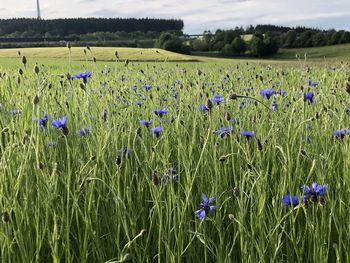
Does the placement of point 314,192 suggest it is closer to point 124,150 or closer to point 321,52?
point 124,150

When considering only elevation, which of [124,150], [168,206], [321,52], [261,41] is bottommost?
[321,52]

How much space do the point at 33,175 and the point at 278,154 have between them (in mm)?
1123

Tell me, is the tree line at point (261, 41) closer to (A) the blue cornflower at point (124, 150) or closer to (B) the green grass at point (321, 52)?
(B) the green grass at point (321, 52)

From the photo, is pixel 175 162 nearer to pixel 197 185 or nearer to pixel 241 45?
pixel 197 185

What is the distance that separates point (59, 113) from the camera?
8.81ft

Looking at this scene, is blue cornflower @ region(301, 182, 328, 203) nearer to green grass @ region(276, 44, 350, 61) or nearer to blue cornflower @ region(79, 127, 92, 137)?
blue cornflower @ region(79, 127, 92, 137)

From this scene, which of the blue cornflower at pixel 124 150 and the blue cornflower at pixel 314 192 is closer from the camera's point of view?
the blue cornflower at pixel 314 192

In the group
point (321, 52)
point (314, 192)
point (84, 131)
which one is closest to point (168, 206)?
point (314, 192)

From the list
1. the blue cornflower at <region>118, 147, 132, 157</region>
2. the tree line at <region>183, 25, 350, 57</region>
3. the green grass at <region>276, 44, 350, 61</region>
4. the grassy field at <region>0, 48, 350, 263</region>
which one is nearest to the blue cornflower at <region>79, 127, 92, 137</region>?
the grassy field at <region>0, 48, 350, 263</region>

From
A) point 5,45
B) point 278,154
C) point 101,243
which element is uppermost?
point 278,154

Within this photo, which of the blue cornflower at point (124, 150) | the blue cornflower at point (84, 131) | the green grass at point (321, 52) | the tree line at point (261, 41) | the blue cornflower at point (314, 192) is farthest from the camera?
the tree line at point (261, 41)

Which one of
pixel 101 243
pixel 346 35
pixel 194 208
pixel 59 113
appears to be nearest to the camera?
pixel 101 243

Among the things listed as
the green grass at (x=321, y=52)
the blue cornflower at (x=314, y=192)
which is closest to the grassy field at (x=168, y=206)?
the blue cornflower at (x=314, y=192)

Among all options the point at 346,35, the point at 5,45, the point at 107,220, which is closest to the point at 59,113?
the point at 107,220
